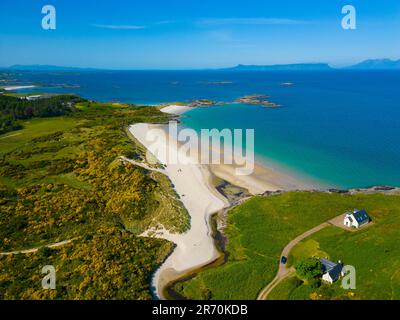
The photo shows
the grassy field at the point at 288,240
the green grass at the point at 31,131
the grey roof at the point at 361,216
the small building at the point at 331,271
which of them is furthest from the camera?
the green grass at the point at 31,131

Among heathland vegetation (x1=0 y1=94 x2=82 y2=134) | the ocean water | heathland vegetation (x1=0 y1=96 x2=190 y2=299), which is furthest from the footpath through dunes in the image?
heathland vegetation (x1=0 y1=94 x2=82 y2=134)

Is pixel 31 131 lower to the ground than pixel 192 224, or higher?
higher

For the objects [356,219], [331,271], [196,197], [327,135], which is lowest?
[331,271]

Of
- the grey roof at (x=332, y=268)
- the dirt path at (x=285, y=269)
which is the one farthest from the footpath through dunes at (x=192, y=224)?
the grey roof at (x=332, y=268)

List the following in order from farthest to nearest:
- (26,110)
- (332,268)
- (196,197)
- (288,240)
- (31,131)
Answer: (26,110) → (31,131) → (196,197) → (288,240) → (332,268)

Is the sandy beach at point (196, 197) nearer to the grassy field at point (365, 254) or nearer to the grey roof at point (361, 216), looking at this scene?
the grassy field at point (365, 254)

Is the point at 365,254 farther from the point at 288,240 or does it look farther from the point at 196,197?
the point at 196,197

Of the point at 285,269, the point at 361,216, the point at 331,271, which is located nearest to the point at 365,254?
the point at 331,271
